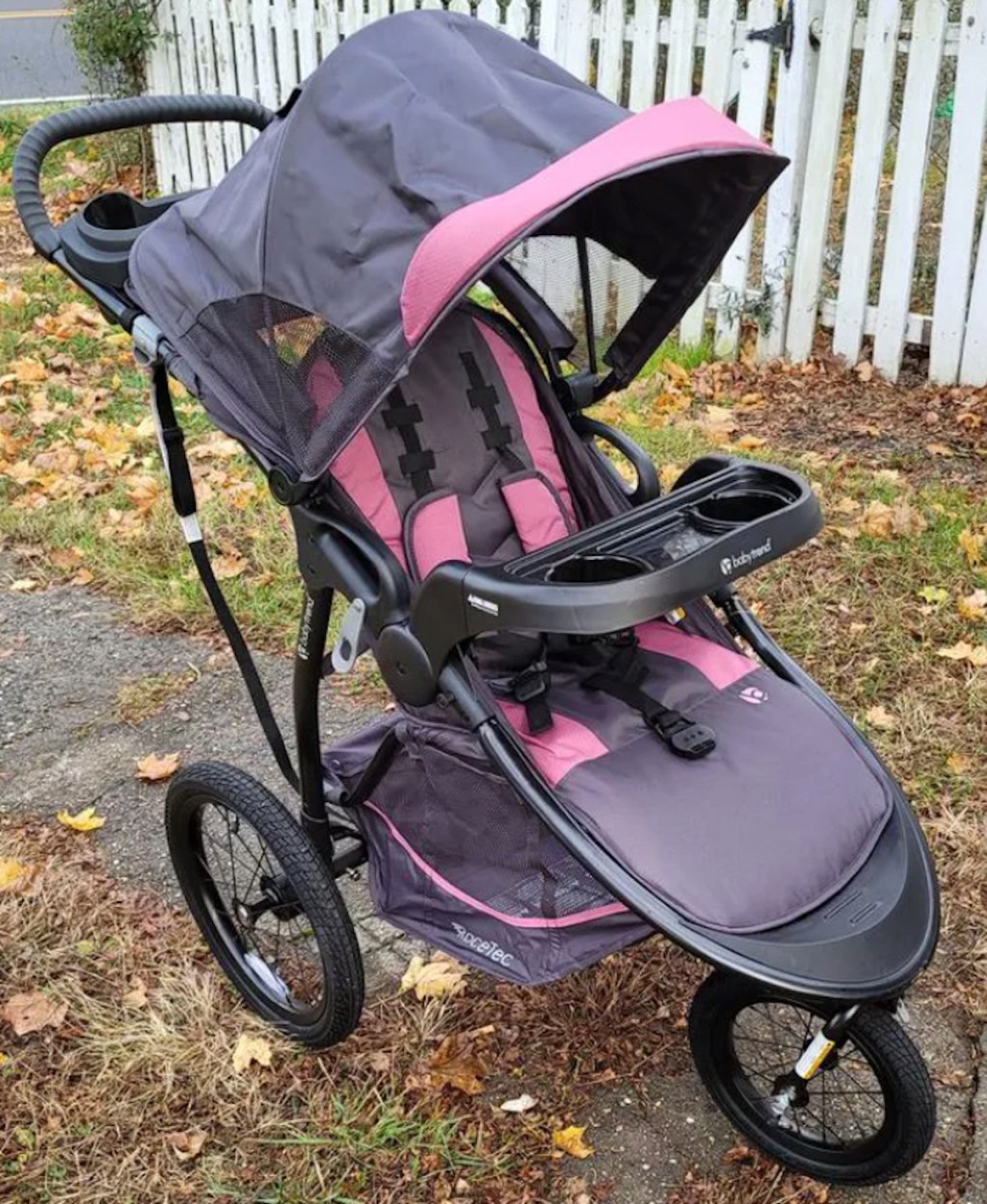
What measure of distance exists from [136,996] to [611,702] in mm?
1191

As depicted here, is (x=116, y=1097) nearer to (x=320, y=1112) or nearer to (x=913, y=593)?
A: (x=320, y=1112)

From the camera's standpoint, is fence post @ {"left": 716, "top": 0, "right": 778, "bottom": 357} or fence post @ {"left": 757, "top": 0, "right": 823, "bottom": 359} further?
fence post @ {"left": 716, "top": 0, "right": 778, "bottom": 357}

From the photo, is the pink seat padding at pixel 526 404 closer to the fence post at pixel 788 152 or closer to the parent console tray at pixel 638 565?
the parent console tray at pixel 638 565

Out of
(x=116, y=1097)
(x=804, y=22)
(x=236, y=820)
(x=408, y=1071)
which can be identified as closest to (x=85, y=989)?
(x=116, y=1097)

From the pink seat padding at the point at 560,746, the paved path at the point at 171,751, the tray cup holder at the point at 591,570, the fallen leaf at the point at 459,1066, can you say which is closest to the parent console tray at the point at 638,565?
the tray cup holder at the point at 591,570

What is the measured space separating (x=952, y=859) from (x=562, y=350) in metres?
1.42

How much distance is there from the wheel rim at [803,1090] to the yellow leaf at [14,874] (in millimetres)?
1587

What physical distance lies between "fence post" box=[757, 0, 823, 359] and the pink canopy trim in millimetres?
3222

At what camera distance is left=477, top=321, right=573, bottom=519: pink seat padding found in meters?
2.56

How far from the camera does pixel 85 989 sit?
8.78 feet

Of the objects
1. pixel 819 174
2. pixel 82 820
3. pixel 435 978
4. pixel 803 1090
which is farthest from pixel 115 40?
pixel 803 1090

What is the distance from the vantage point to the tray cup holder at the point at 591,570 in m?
2.03

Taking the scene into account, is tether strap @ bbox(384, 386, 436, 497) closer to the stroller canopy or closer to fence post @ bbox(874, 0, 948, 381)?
the stroller canopy

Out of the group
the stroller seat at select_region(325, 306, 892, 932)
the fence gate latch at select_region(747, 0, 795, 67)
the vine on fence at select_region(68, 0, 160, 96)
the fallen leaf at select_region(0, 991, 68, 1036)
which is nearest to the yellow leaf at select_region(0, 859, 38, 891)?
the fallen leaf at select_region(0, 991, 68, 1036)
